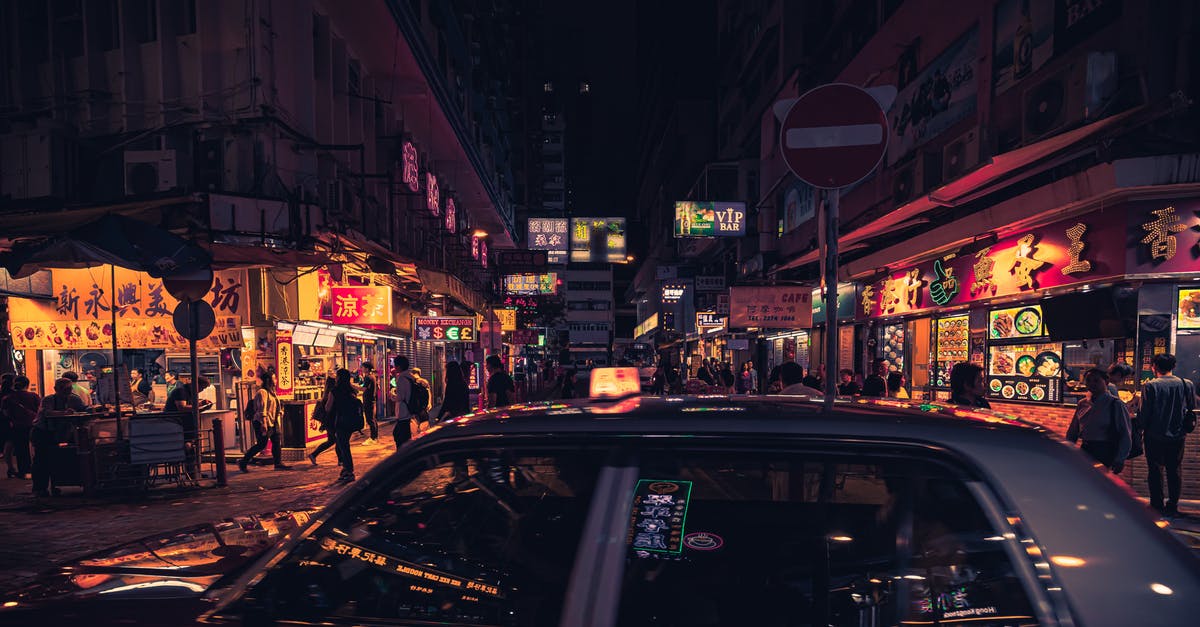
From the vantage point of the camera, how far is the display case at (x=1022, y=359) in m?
9.66

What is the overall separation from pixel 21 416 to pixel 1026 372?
53.3 ft

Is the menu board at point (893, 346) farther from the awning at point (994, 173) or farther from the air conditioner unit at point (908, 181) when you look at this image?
the air conditioner unit at point (908, 181)

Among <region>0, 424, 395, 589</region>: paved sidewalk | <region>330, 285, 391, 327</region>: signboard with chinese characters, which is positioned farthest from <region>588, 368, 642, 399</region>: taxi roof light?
<region>330, 285, 391, 327</region>: signboard with chinese characters

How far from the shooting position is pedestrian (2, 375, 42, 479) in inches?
396

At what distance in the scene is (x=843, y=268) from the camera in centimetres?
1722

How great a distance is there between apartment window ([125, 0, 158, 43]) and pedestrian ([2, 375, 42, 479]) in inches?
244

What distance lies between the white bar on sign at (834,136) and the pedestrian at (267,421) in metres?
10.7

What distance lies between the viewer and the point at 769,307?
12.4 metres

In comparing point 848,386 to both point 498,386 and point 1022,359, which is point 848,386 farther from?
point 498,386

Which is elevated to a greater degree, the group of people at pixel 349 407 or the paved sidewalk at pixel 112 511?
the group of people at pixel 349 407

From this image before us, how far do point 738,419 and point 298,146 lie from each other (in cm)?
1217

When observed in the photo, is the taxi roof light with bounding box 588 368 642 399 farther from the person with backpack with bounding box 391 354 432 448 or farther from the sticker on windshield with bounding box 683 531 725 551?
the person with backpack with bounding box 391 354 432 448

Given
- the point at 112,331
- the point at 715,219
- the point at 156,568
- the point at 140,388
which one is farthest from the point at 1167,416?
the point at 715,219

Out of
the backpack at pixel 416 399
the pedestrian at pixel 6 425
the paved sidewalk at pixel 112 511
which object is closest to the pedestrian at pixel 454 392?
the backpack at pixel 416 399
